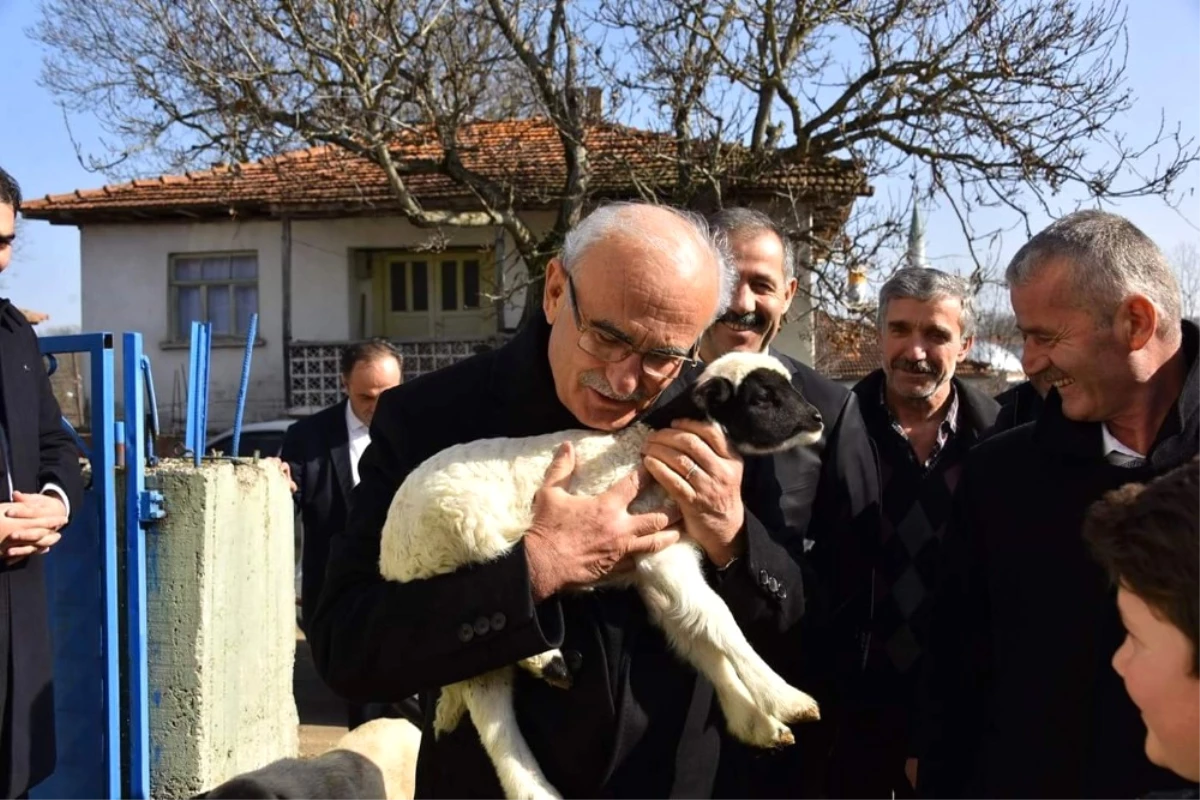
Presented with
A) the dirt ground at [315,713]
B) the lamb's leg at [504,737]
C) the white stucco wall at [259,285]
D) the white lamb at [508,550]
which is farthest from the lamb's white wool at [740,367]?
the white stucco wall at [259,285]

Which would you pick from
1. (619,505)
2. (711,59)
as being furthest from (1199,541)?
(711,59)

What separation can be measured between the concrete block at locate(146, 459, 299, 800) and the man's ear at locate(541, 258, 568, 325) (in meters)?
3.82

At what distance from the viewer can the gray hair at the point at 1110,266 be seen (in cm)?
285

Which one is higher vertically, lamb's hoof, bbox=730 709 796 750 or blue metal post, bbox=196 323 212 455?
blue metal post, bbox=196 323 212 455

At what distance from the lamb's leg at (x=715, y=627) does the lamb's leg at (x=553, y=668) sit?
30 centimetres

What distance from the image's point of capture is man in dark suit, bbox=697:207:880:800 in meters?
2.90

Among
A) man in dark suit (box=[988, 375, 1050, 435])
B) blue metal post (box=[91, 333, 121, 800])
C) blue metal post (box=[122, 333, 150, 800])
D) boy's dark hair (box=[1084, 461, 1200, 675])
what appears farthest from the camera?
blue metal post (box=[122, 333, 150, 800])

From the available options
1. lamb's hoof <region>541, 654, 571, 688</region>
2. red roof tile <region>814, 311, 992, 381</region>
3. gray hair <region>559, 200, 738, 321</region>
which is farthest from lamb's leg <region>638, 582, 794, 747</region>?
red roof tile <region>814, 311, 992, 381</region>

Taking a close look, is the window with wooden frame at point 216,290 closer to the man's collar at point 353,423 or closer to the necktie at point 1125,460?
the man's collar at point 353,423

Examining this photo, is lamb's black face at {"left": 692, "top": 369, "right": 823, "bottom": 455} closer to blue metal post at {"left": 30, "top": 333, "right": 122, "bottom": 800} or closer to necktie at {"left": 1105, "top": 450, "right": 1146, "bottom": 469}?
necktie at {"left": 1105, "top": 450, "right": 1146, "bottom": 469}

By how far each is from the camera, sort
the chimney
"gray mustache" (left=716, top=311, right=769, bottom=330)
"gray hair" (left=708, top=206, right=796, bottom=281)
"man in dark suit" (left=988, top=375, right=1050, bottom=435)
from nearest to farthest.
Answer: "gray mustache" (left=716, top=311, right=769, bottom=330)
"gray hair" (left=708, top=206, right=796, bottom=281)
"man in dark suit" (left=988, top=375, right=1050, bottom=435)
the chimney

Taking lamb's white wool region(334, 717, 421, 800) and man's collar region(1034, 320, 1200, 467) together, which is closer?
man's collar region(1034, 320, 1200, 467)

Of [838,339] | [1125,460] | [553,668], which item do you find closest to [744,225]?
[1125,460]

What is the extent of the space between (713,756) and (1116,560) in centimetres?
118
